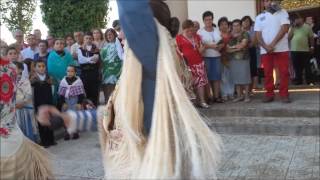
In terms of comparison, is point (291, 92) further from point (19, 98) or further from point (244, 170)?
point (19, 98)

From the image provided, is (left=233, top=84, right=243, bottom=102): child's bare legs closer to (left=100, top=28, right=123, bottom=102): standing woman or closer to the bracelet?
(left=100, top=28, right=123, bottom=102): standing woman

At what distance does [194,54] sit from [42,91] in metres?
2.46

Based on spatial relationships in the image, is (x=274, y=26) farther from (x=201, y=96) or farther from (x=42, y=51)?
(x=42, y=51)

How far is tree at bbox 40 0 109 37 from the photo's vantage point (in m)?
14.5

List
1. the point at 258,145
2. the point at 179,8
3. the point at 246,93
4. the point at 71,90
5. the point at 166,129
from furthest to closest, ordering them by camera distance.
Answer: the point at 179,8 → the point at 246,93 → the point at 71,90 → the point at 258,145 → the point at 166,129

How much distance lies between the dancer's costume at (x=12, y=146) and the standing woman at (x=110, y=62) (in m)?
4.94

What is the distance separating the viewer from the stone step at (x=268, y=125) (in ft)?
23.7

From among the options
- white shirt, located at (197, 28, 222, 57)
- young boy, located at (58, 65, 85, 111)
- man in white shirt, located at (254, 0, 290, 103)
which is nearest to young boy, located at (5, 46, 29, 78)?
young boy, located at (58, 65, 85, 111)

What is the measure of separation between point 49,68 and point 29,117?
1.37 metres

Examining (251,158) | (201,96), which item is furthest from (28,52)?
(251,158)

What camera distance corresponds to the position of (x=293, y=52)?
10898 millimetres

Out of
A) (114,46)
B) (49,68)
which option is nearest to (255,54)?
(114,46)

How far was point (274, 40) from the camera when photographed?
315 inches

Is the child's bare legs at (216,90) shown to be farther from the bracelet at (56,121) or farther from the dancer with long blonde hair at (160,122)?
the bracelet at (56,121)
